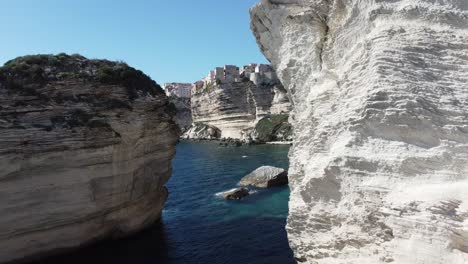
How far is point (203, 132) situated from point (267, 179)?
82144 millimetres

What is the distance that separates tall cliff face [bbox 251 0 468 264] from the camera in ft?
30.2

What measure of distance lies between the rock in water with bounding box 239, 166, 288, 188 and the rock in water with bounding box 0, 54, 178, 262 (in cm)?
1312

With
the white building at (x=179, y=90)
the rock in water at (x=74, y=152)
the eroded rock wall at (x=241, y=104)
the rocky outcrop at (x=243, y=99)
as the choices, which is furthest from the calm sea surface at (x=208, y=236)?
the white building at (x=179, y=90)

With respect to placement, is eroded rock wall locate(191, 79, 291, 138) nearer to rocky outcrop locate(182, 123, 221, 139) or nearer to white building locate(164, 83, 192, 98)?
rocky outcrop locate(182, 123, 221, 139)

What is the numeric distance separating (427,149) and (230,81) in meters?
97.0

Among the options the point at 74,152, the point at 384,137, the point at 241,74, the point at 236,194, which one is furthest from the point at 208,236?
the point at 241,74

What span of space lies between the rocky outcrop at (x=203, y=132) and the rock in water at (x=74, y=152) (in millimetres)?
88407

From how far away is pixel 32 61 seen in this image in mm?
21984

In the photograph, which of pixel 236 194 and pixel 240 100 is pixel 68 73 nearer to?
pixel 236 194

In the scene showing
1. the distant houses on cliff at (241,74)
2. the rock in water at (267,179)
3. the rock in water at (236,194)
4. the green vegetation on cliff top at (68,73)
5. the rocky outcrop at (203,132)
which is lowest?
the rock in water at (236,194)

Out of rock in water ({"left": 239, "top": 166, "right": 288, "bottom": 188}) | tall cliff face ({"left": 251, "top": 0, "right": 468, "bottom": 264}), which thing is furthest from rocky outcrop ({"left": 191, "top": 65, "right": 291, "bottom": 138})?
tall cliff face ({"left": 251, "top": 0, "right": 468, "bottom": 264})

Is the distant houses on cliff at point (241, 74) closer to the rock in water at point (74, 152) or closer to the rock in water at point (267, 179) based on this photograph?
the rock in water at point (267, 179)

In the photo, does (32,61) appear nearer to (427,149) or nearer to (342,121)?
(342,121)

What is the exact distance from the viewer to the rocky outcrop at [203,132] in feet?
373
